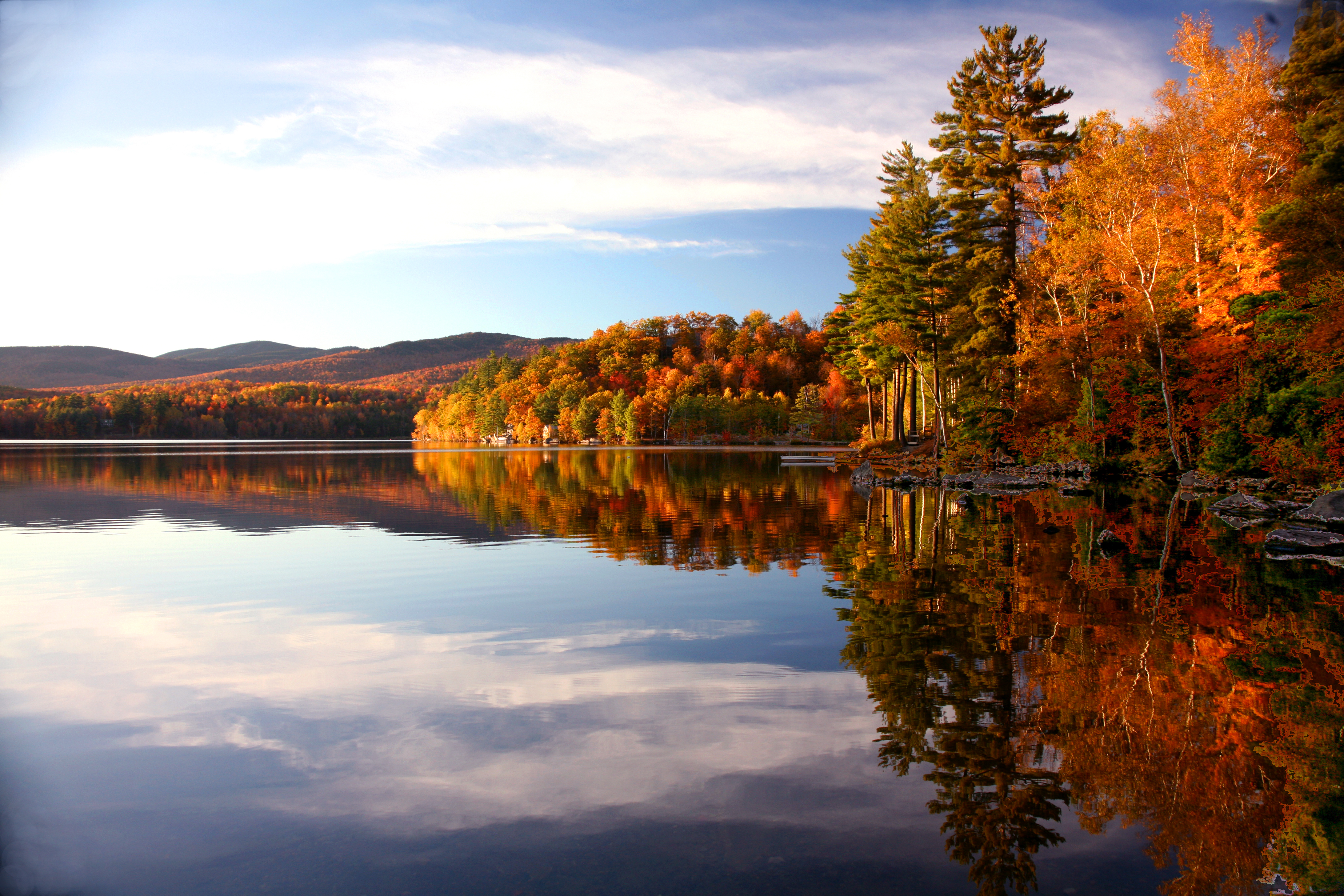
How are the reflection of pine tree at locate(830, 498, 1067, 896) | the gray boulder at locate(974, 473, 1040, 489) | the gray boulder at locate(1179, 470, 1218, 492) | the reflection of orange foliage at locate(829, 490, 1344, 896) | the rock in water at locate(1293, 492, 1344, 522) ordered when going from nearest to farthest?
1. the reflection of pine tree at locate(830, 498, 1067, 896)
2. the reflection of orange foliage at locate(829, 490, 1344, 896)
3. the rock in water at locate(1293, 492, 1344, 522)
4. the gray boulder at locate(1179, 470, 1218, 492)
5. the gray boulder at locate(974, 473, 1040, 489)

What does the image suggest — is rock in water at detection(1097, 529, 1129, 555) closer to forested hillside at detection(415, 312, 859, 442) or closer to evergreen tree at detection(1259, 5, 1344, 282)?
evergreen tree at detection(1259, 5, 1344, 282)

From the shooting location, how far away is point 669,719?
682 centimetres

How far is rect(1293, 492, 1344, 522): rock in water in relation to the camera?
17953 millimetres

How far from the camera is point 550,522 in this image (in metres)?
21.9

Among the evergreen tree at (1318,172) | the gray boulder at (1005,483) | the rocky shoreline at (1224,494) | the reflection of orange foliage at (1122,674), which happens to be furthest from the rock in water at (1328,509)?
the gray boulder at (1005,483)

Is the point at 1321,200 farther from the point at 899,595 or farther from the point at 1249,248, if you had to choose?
the point at 899,595

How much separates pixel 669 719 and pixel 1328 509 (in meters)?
18.5

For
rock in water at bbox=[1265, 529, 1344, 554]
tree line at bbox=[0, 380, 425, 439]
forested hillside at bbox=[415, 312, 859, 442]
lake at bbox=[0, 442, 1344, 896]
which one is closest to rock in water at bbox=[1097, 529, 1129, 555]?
lake at bbox=[0, 442, 1344, 896]

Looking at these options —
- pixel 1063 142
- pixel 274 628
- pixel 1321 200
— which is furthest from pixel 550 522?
pixel 1063 142

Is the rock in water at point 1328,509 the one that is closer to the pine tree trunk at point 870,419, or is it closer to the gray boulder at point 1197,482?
the gray boulder at point 1197,482

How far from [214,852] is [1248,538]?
18.5 metres

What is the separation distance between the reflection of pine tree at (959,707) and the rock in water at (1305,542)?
629 centimetres

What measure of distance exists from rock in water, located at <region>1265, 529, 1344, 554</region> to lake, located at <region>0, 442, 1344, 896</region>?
944 millimetres

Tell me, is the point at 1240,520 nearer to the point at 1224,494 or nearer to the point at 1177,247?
the point at 1224,494
